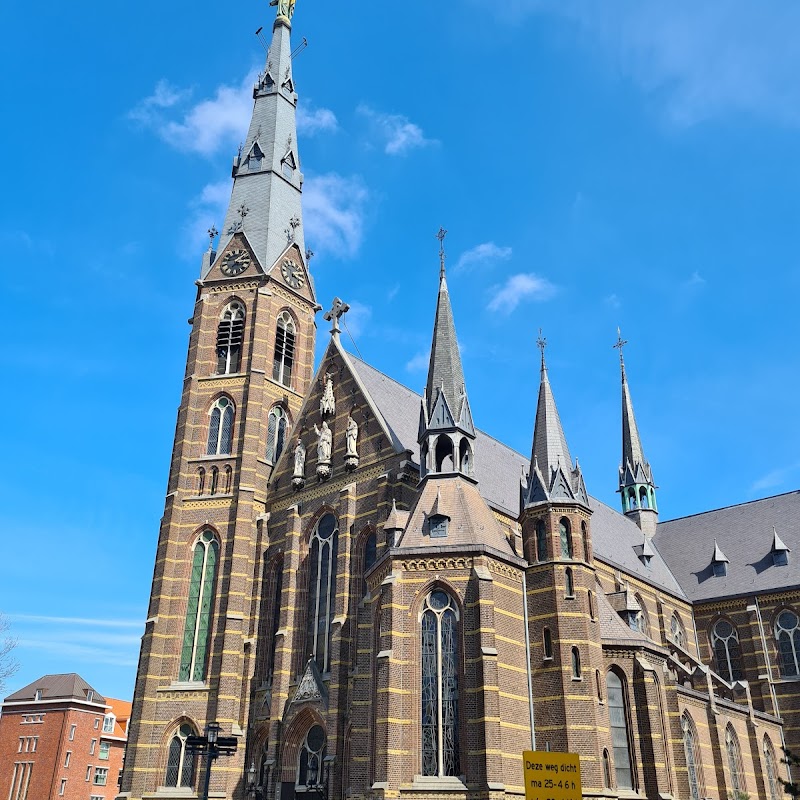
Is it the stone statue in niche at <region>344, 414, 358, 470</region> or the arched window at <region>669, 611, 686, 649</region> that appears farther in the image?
the arched window at <region>669, 611, 686, 649</region>

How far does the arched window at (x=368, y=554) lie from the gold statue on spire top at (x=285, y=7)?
40195mm

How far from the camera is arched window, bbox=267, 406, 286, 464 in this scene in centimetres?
4366

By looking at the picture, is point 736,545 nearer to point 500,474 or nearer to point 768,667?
point 768,667

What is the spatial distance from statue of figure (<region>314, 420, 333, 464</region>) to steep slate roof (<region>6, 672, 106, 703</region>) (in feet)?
159

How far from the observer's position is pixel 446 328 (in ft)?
132

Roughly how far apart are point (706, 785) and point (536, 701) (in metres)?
12.2

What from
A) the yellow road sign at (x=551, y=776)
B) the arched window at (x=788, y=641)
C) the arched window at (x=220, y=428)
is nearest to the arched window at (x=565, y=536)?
the arched window at (x=220, y=428)

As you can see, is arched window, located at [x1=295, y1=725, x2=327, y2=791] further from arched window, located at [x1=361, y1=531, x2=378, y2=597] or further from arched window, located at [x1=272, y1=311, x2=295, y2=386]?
arched window, located at [x1=272, y1=311, x2=295, y2=386]

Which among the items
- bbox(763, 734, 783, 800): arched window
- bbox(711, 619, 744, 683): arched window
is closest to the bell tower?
bbox(763, 734, 783, 800): arched window

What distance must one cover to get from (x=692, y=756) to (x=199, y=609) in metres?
23.2

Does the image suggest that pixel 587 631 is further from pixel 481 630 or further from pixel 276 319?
pixel 276 319

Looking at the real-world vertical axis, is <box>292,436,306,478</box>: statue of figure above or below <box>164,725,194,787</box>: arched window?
above

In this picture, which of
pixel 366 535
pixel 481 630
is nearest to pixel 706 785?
pixel 481 630

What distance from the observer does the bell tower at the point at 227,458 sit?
37.0m
